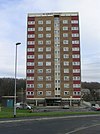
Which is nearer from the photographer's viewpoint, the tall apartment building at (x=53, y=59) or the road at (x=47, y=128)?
the road at (x=47, y=128)

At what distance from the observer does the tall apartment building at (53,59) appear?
107688mm

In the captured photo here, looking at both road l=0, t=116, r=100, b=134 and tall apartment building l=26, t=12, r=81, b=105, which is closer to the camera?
road l=0, t=116, r=100, b=134

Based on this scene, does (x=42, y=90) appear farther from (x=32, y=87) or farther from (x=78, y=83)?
(x=78, y=83)

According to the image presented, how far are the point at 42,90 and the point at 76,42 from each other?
2279 centimetres

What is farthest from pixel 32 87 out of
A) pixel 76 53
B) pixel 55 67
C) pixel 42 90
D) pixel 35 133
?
pixel 35 133

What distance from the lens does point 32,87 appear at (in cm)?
10850

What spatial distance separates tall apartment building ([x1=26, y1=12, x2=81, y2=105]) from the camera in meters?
108

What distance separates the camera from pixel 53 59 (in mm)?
110688

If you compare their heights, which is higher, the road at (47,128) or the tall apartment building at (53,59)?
the tall apartment building at (53,59)

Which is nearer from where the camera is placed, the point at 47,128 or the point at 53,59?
the point at 47,128

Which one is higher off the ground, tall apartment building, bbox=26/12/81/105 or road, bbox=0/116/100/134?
tall apartment building, bbox=26/12/81/105

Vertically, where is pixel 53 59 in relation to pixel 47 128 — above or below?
above

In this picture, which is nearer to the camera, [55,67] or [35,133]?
[35,133]

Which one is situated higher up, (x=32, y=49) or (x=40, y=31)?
(x=40, y=31)
